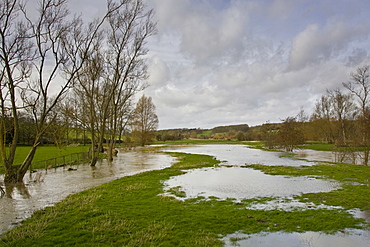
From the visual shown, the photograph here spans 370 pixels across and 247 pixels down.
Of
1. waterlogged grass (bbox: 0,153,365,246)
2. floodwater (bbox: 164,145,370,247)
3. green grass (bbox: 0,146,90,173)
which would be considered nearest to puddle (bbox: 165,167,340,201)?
floodwater (bbox: 164,145,370,247)

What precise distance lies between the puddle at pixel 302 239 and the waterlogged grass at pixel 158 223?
0.25 metres

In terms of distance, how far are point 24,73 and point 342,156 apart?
91.6 feet

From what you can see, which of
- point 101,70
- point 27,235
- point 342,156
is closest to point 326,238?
point 27,235

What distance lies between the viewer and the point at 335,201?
28.6 ft

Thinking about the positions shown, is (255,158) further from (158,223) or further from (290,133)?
(158,223)

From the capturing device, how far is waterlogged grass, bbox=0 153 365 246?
5.49 meters

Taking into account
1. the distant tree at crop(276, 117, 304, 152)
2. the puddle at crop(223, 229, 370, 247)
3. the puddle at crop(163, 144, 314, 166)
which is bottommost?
the puddle at crop(163, 144, 314, 166)

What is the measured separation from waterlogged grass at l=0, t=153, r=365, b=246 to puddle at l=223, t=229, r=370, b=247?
0.25m

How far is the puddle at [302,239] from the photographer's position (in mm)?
5296

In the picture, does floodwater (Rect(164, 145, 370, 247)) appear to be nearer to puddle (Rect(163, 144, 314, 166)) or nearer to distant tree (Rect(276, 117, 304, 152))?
puddle (Rect(163, 144, 314, 166))

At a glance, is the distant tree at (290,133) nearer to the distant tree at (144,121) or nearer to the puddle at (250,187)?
the puddle at (250,187)

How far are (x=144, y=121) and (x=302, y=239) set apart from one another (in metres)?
64.8

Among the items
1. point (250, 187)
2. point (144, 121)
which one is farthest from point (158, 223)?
point (144, 121)

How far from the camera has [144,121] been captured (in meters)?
68.8
